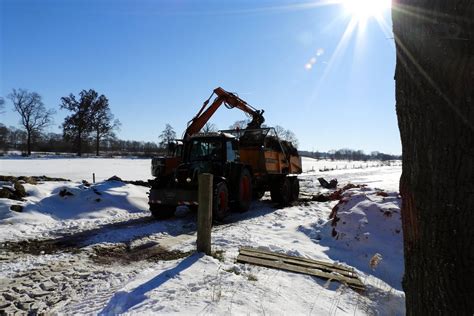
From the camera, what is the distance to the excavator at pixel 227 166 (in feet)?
33.6

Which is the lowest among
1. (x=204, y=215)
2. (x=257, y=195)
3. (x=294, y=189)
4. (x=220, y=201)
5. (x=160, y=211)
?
(x=257, y=195)

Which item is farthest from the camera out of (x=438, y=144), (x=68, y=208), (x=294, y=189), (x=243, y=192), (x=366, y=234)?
(x=294, y=189)

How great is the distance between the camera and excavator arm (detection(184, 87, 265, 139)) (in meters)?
14.8

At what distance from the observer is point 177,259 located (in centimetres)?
594

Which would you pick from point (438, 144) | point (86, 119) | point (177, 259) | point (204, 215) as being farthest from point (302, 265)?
point (86, 119)

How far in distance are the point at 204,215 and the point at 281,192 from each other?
8903 mm

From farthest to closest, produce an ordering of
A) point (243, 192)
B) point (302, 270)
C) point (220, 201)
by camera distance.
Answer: point (243, 192), point (220, 201), point (302, 270)

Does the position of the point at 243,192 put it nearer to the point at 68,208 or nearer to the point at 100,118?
the point at 68,208

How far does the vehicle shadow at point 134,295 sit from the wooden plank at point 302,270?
1200 millimetres

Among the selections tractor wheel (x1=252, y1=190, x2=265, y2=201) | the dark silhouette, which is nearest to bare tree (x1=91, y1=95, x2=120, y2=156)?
the dark silhouette

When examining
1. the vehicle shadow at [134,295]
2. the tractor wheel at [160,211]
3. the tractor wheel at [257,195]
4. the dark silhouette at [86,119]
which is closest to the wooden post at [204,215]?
the vehicle shadow at [134,295]

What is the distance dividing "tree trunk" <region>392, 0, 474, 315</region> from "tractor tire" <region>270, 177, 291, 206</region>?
1245cm

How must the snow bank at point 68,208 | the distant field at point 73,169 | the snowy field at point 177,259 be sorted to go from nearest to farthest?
the snowy field at point 177,259
the snow bank at point 68,208
the distant field at point 73,169

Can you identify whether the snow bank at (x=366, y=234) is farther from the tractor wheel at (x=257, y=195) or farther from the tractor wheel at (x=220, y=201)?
the tractor wheel at (x=257, y=195)
